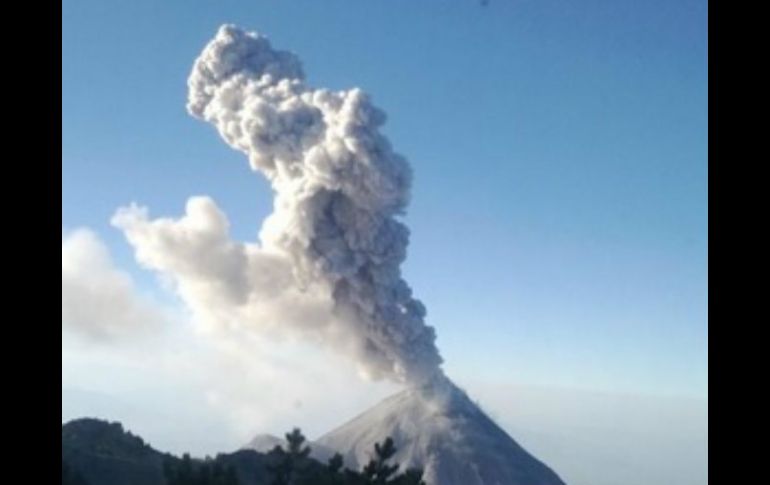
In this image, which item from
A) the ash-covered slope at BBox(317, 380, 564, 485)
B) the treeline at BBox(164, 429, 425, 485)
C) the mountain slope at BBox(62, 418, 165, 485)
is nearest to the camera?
the treeline at BBox(164, 429, 425, 485)

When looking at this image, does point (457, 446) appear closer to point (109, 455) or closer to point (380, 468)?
point (109, 455)

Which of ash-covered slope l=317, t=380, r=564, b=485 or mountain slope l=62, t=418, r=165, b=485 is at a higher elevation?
mountain slope l=62, t=418, r=165, b=485

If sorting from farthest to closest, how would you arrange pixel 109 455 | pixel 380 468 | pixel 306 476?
1. pixel 109 455
2. pixel 306 476
3. pixel 380 468

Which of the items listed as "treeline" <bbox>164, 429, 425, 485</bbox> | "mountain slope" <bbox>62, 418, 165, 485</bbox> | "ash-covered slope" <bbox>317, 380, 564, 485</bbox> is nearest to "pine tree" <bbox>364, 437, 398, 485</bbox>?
"treeline" <bbox>164, 429, 425, 485</bbox>

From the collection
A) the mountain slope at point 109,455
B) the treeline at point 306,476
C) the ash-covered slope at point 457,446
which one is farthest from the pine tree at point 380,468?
the ash-covered slope at point 457,446

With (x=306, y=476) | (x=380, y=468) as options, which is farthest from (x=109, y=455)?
(x=380, y=468)

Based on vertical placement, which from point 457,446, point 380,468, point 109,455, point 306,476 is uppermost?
point 380,468

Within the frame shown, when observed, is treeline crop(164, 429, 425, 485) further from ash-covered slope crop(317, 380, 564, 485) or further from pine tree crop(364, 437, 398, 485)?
ash-covered slope crop(317, 380, 564, 485)

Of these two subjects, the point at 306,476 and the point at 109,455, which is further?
the point at 109,455
